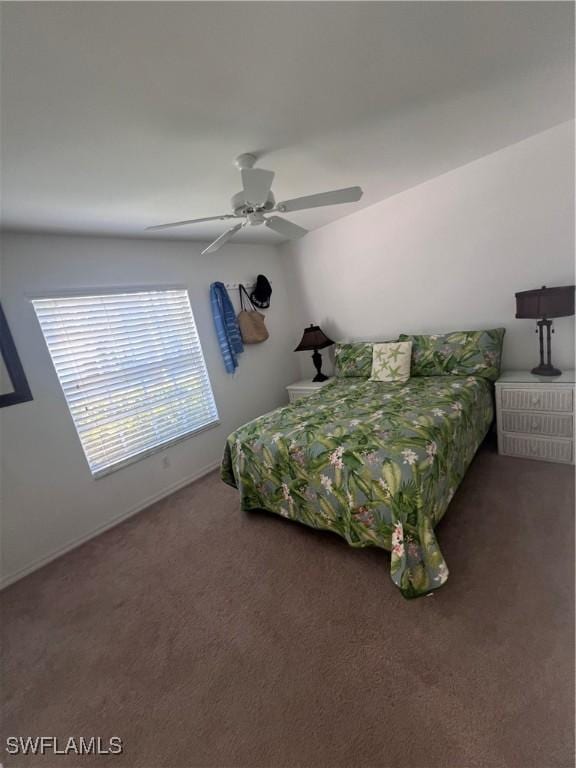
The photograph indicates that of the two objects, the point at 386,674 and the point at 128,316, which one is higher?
the point at 128,316

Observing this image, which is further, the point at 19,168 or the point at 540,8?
the point at 19,168

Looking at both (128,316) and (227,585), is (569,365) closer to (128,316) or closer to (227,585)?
(227,585)

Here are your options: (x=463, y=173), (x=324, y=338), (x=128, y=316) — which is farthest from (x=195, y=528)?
(x=463, y=173)

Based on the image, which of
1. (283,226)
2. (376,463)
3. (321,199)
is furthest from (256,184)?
(376,463)

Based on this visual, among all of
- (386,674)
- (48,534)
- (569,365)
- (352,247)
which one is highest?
(352,247)

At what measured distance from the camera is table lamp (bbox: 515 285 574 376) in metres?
2.17

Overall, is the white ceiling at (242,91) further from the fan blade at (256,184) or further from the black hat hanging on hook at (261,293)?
the black hat hanging on hook at (261,293)

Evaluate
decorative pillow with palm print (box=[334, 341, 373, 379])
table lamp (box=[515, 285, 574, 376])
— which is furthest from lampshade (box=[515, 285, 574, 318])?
decorative pillow with palm print (box=[334, 341, 373, 379])

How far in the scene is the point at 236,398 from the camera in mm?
3574

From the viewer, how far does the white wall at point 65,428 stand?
7.02ft

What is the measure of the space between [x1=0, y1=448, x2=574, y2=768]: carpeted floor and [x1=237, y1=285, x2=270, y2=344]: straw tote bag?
2100 millimetres

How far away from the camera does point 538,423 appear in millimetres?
2338

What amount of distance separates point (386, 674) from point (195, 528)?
1.57 meters

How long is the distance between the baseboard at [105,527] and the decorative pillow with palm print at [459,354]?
7.73 feet
